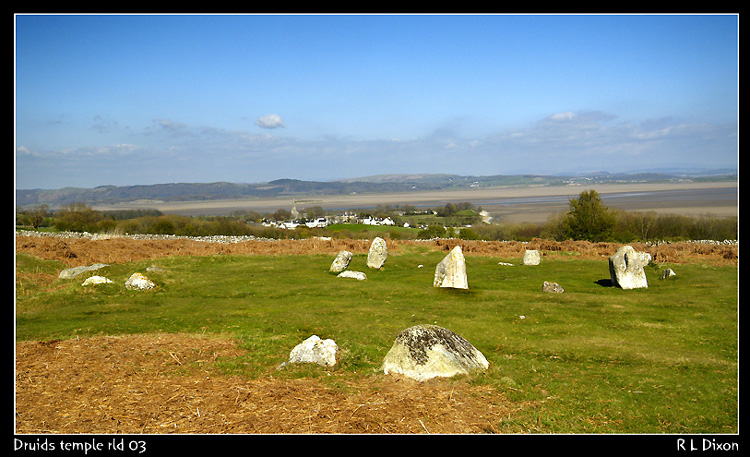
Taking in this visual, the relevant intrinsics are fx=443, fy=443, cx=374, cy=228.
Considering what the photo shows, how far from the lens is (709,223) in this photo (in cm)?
5478

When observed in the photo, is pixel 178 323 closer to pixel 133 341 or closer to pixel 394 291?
pixel 133 341

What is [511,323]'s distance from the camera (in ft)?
48.0

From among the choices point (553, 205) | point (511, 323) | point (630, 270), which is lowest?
point (511, 323)

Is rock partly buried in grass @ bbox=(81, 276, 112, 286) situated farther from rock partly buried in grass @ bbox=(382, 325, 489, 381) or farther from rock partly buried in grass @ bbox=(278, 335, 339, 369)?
rock partly buried in grass @ bbox=(382, 325, 489, 381)

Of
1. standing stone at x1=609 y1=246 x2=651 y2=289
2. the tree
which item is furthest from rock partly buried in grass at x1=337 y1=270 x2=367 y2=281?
the tree

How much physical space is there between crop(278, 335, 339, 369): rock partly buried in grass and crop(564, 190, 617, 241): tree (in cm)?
4782

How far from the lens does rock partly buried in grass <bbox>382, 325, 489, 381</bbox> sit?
9.30m

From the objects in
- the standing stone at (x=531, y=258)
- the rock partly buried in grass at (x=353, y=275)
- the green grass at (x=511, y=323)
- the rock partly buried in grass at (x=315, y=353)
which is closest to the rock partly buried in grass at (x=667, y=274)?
the green grass at (x=511, y=323)

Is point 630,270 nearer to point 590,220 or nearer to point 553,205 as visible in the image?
point 590,220

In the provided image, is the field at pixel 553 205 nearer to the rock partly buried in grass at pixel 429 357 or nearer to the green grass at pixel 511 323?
the green grass at pixel 511 323

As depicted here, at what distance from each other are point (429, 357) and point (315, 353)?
8.92ft

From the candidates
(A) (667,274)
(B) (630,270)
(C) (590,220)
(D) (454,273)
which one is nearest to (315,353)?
(D) (454,273)

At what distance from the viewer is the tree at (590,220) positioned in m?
51.1

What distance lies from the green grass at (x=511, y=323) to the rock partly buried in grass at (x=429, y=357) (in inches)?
16.5
